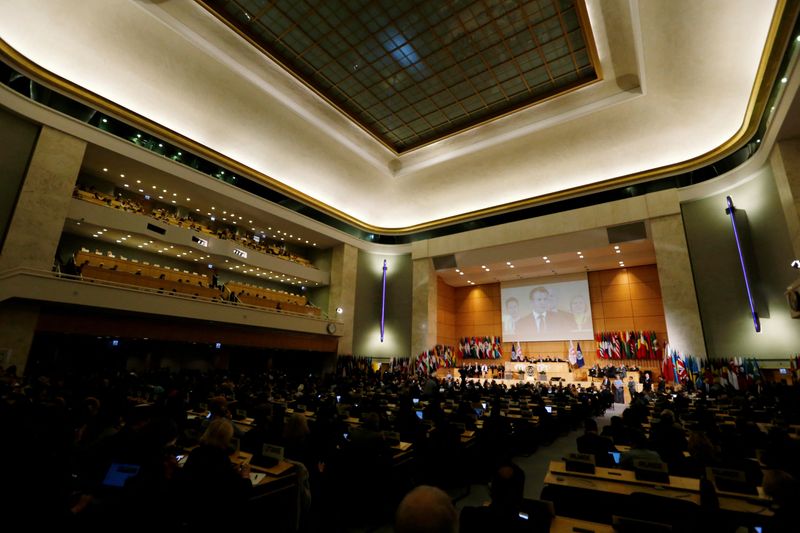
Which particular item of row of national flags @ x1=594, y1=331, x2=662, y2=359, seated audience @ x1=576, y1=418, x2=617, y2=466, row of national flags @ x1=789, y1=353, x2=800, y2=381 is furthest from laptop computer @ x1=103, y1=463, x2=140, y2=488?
row of national flags @ x1=594, y1=331, x2=662, y2=359

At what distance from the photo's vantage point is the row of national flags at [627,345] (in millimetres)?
21141

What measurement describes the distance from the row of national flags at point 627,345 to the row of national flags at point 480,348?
234 inches

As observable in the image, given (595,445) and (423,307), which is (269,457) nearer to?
(595,445)

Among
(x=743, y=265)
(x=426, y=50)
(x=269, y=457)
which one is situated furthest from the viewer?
(x=426, y=50)

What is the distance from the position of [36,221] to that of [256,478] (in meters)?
13.6

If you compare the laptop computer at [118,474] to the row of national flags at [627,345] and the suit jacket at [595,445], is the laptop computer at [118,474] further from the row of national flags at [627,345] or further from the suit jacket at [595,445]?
the row of national flags at [627,345]

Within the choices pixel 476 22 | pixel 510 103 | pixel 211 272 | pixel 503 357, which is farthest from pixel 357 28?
pixel 503 357

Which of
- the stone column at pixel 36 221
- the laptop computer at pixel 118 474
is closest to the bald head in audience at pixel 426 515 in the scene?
the laptop computer at pixel 118 474

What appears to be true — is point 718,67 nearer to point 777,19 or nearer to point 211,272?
point 777,19

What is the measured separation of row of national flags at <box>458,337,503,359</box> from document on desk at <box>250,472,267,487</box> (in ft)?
77.1

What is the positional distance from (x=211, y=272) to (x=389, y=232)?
1070 cm

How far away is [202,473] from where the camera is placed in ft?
7.86

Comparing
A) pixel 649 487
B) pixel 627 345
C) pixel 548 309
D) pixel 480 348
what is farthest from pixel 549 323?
pixel 649 487

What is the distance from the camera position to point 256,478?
344cm
